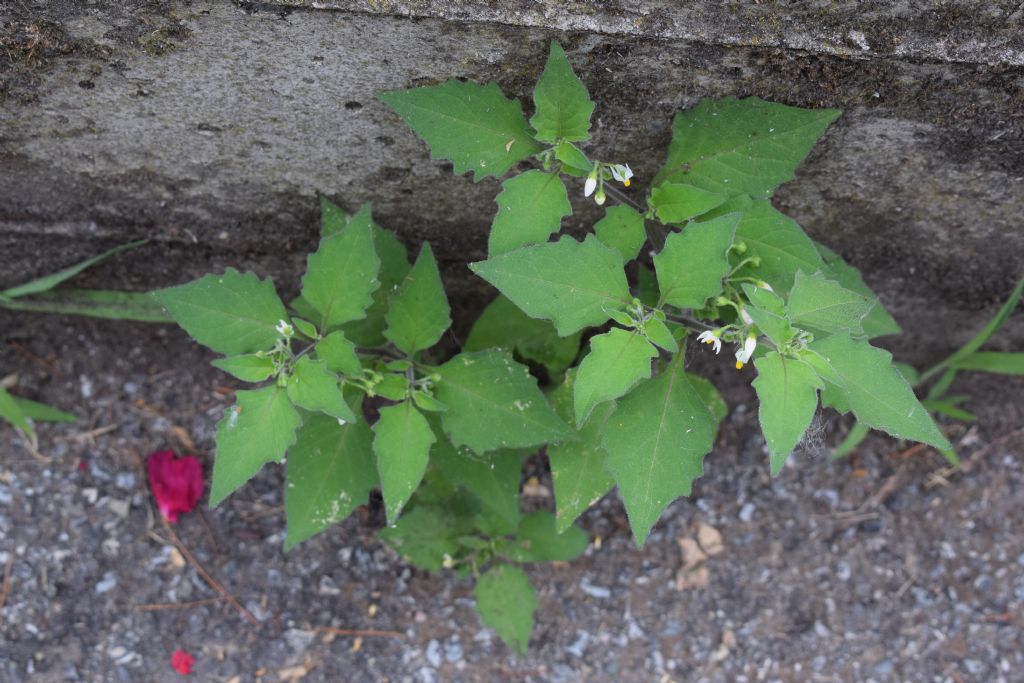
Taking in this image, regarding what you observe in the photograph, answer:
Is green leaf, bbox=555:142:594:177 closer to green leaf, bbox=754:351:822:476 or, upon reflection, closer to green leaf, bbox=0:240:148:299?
green leaf, bbox=754:351:822:476

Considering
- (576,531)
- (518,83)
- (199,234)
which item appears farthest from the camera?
(576,531)

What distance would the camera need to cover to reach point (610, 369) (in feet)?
6.14

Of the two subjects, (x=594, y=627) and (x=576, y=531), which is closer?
(x=576, y=531)

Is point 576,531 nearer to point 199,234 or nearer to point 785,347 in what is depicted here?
point 785,347

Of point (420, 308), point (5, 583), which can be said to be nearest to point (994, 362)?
point (420, 308)

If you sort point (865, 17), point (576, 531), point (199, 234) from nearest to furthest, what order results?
point (865, 17) < point (199, 234) < point (576, 531)

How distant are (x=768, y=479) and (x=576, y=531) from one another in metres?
0.84

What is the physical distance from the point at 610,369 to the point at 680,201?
50cm

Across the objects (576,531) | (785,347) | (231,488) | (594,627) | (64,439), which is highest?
(785,347)

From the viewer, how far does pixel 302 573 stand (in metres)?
3.19

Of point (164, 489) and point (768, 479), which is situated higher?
point (768, 479)

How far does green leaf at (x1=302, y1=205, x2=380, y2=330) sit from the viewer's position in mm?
2160

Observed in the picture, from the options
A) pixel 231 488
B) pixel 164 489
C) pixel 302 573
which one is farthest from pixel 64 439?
pixel 231 488

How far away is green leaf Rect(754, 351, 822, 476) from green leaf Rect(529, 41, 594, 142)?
2.14 feet
